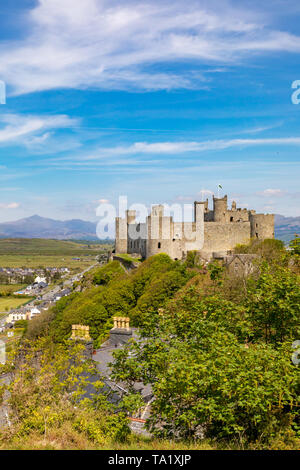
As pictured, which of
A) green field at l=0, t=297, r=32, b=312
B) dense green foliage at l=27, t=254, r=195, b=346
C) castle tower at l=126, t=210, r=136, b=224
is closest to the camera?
dense green foliage at l=27, t=254, r=195, b=346

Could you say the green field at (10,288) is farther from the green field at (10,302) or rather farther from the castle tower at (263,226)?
the castle tower at (263,226)

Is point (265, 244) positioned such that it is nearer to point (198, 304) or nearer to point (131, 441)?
point (198, 304)

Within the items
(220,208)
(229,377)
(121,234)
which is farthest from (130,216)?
(229,377)

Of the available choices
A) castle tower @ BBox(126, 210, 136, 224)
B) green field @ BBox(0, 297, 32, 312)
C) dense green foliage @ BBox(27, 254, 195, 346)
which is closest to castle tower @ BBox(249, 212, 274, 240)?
dense green foliage @ BBox(27, 254, 195, 346)

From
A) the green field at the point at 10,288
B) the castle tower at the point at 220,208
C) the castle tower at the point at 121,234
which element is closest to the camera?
the castle tower at the point at 220,208

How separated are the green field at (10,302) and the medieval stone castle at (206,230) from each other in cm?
8129

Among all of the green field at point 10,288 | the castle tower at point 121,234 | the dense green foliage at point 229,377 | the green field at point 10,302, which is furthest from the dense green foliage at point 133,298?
the green field at point 10,288

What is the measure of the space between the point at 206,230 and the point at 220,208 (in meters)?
3.25

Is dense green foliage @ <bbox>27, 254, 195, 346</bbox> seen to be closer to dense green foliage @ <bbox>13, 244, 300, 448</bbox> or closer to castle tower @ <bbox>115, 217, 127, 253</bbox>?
castle tower @ <bbox>115, 217, 127, 253</bbox>

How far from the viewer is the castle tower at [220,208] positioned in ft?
140

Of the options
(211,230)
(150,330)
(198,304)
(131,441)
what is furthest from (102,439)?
(211,230)

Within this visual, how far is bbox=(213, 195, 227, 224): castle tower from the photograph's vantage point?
42781 mm

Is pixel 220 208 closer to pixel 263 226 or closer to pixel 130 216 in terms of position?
pixel 263 226

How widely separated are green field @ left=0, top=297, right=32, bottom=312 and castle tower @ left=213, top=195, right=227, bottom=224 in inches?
3402
